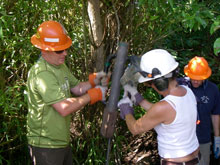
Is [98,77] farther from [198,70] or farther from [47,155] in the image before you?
[198,70]

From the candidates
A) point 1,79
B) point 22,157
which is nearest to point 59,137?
point 1,79

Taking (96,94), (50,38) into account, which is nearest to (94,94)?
(96,94)

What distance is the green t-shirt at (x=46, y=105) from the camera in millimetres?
2132

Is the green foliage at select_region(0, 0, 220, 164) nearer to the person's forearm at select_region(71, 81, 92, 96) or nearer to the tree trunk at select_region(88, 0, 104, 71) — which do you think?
the tree trunk at select_region(88, 0, 104, 71)

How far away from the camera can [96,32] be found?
9.20 ft

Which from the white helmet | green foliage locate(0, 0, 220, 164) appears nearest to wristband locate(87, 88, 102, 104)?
the white helmet

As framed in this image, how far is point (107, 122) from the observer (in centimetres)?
222

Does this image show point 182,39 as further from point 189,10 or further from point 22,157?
point 22,157

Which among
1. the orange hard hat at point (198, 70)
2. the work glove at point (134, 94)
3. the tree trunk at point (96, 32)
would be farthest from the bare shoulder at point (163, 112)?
the tree trunk at point (96, 32)

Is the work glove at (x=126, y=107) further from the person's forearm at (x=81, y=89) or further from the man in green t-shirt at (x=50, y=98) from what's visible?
the person's forearm at (x=81, y=89)

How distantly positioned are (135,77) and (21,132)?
1.77 meters

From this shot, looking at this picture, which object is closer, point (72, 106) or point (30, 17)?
point (72, 106)

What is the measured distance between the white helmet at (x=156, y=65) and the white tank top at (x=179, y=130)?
0.61ft

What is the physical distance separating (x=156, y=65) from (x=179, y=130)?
519 mm
